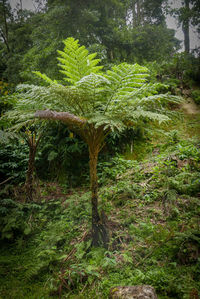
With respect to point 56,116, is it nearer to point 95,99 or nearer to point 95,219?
point 95,99

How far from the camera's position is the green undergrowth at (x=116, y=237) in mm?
1378

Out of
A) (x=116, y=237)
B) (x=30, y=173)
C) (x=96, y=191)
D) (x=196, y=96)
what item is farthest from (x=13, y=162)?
(x=196, y=96)

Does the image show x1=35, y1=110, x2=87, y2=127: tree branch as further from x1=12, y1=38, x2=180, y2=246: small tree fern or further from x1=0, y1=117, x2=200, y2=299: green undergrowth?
x1=0, y1=117, x2=200, y2=299: green undergrowth

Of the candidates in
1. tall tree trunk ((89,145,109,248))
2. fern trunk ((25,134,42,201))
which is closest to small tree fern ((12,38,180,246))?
tall tree trunk ((89,145,109,248))

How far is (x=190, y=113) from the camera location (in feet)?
16.5

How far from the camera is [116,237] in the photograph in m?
1.84

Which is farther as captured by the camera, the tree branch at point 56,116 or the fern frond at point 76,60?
the fern frond at point 76,60

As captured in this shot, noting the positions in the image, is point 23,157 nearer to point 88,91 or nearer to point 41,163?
point 41,163

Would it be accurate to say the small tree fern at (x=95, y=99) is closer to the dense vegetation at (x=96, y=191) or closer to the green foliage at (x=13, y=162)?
the dense vegetation at (x=96, y=191)

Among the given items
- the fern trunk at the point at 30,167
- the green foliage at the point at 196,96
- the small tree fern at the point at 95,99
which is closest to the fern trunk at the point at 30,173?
the fern trunk at the point at 30,167

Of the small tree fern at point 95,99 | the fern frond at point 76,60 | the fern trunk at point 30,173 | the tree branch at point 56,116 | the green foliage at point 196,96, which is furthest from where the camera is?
the green foliage at point 196,96

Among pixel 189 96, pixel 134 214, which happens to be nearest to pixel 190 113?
pixel 189 96

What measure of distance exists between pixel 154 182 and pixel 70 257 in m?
1.62

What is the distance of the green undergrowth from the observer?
1378 millimetres
